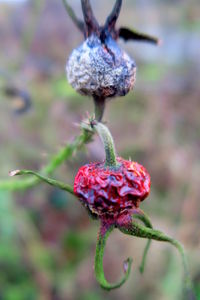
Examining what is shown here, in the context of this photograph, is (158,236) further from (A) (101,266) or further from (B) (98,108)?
(B) (98,108)

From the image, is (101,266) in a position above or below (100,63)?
below

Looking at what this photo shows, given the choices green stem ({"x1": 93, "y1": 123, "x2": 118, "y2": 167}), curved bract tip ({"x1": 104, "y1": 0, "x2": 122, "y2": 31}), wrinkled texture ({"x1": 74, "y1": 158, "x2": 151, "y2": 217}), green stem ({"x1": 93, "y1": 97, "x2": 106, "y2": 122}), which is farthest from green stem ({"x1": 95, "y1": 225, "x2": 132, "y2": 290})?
curved bract tip ({"x1": 104, "y1": 0, "x2": 122, "y2": 31})

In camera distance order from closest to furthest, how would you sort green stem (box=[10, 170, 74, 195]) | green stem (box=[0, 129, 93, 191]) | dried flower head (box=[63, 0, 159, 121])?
green stem (box=[10, 170, 74, 195]) < dried flower head (box=[63, 0, 159, 121]) < green stem (box=[0, 129, 93, 191])

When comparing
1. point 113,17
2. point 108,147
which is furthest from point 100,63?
point 108,147

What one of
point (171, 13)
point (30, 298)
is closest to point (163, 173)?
point (30, 298)

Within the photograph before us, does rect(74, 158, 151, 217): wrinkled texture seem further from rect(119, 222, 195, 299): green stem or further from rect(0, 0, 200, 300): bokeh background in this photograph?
rect(0, 0, 200, 300): bokeh background

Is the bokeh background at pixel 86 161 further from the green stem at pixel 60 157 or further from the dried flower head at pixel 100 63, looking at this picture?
the dried flower head at pixel 100 63
